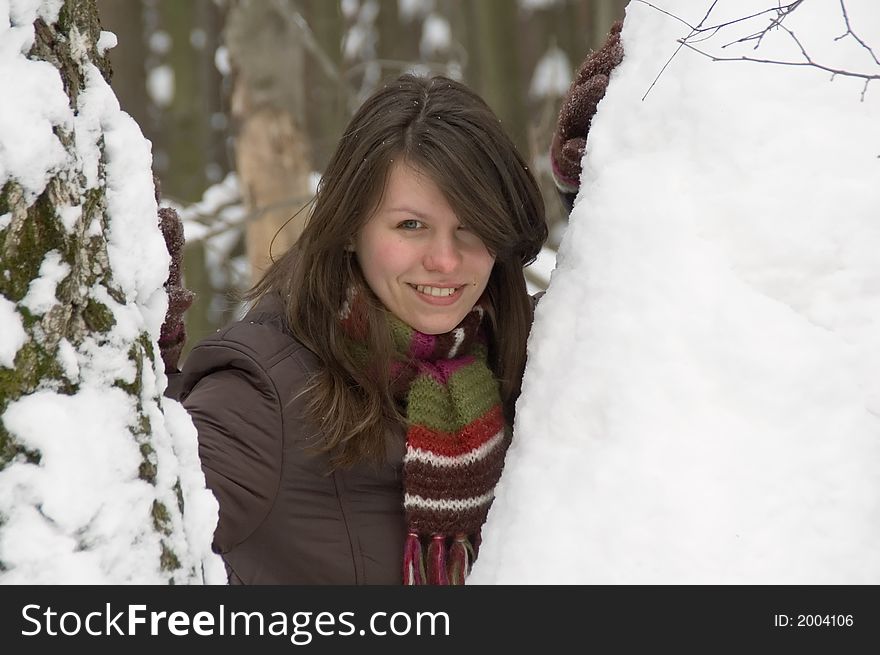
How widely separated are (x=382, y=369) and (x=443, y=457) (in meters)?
0.26

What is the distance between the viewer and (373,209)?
2270 mm

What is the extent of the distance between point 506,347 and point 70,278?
130 cm

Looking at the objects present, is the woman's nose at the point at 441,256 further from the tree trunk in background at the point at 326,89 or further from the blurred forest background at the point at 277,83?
the tree trunk in background at the point at 326,89

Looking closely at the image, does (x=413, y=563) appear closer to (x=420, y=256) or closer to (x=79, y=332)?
(x=420, y=256)

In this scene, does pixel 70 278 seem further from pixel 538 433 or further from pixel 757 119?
pixel 757 119

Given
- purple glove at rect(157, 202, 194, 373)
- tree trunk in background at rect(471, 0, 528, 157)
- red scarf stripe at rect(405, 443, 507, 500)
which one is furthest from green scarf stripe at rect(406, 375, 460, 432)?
tree trunk in background at rect(471, 0, 528, 157)

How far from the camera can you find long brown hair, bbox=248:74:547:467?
7.23 feet

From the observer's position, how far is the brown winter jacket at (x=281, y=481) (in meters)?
2.10

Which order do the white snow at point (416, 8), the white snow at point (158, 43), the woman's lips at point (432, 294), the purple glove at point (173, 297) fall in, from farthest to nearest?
the white snow at point (416, 8) → the white snow at point (158, 43) → the woman's lips at point (432, 294) → the purple glove at point (173, 297)

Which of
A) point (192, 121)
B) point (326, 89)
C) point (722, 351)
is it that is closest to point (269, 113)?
point (326, 89)

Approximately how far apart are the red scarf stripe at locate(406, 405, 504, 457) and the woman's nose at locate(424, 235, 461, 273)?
14.7 inches

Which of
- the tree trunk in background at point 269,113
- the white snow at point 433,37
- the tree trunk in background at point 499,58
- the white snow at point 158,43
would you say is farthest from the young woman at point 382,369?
the white snow at point 158,43

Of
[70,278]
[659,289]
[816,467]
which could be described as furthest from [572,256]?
[70,278]

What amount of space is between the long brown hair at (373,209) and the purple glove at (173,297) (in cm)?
27
